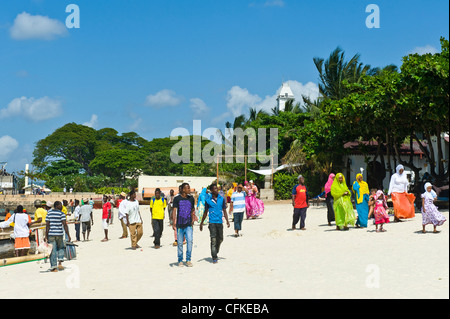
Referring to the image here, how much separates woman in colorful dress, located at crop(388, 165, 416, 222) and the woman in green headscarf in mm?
1795

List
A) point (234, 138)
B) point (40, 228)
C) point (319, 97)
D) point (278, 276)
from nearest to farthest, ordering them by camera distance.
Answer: point (278, 276), point (40, 228), point (319, 97), point (234, 138)

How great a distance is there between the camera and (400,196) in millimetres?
15656

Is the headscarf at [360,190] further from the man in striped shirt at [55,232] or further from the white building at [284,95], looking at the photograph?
the white building at [284,95]

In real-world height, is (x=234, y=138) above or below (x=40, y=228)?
above

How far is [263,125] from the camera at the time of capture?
43.6 m

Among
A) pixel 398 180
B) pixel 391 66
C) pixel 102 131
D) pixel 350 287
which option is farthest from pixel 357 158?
pixel 102 131

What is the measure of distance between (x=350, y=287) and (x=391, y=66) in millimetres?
32118

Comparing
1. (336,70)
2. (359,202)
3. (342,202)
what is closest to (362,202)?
(359,202)

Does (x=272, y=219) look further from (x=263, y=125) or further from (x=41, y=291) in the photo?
(x=263, y=125)

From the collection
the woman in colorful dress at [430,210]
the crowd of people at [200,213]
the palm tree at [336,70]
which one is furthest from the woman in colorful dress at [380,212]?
the palm tree at [336,70]

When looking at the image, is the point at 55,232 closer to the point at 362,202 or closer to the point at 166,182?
the point at 362,202

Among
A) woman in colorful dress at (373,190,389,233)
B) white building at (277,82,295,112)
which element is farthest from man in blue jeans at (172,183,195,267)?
white building at (277,82,295,112)

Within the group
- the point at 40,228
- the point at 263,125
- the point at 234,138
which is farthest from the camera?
the point at 234,138

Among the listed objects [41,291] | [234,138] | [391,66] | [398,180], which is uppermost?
[391,66]
